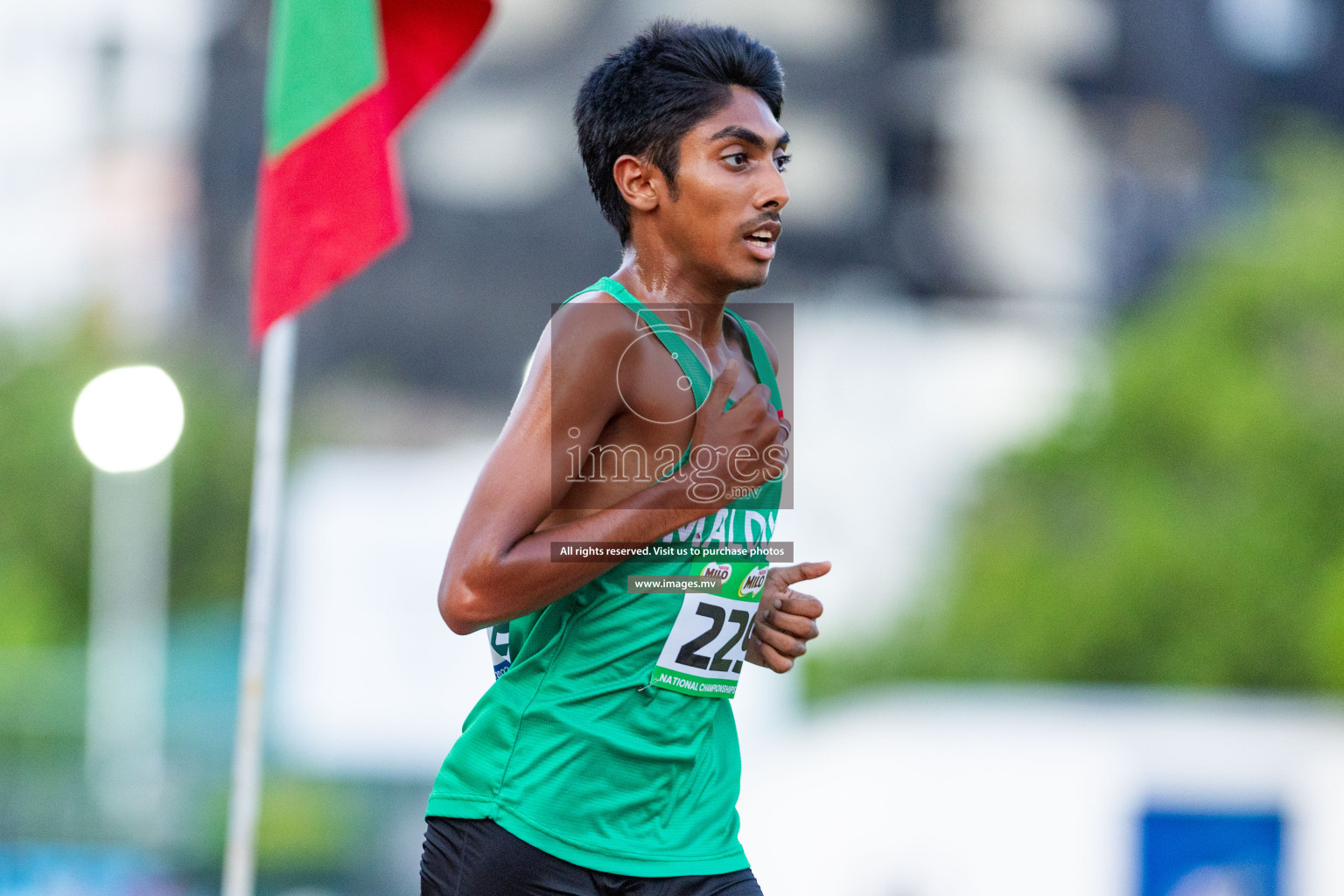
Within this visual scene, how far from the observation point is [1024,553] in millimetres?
20203

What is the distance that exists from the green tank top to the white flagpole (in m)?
1.41

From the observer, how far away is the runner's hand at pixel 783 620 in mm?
2848

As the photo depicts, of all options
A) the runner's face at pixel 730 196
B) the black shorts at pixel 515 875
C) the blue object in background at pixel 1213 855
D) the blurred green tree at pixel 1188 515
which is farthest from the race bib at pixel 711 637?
the blurred green tree at pixel 1188 515

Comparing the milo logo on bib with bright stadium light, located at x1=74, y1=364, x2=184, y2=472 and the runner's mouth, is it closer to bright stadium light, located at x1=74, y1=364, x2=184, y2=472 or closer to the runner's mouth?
the runner's mouth

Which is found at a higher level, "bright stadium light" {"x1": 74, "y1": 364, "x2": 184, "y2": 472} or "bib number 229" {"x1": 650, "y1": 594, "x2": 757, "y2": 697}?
"bright stadium light" {"x1": 74, "y1": 364, "x2": 184, "y2": 472}

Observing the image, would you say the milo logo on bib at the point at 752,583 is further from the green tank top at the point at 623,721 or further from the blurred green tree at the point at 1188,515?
the blurred green tree at the point at 1188,515

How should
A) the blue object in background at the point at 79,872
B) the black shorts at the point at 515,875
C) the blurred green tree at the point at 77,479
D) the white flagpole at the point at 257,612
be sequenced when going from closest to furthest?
the black shorts at the point at 515,875
the white flagpole at the point at 257,612
the blue object in background at the point at 79,872
the blurred green tree at the point at 77,479

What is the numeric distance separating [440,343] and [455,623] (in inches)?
1456

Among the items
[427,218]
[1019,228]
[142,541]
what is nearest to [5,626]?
[142,541]

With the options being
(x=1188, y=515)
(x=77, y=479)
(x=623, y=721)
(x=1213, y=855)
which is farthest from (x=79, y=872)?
(x=77, y=479)

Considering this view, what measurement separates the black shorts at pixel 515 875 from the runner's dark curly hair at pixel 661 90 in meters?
1.08

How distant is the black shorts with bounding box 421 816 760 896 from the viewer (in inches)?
103

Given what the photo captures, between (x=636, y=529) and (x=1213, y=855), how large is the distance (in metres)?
6.68

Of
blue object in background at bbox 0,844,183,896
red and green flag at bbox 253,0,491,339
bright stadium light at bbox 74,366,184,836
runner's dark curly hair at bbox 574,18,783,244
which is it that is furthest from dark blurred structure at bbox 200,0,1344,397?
runner's dark curly hair at bbox 574,18,783,244
